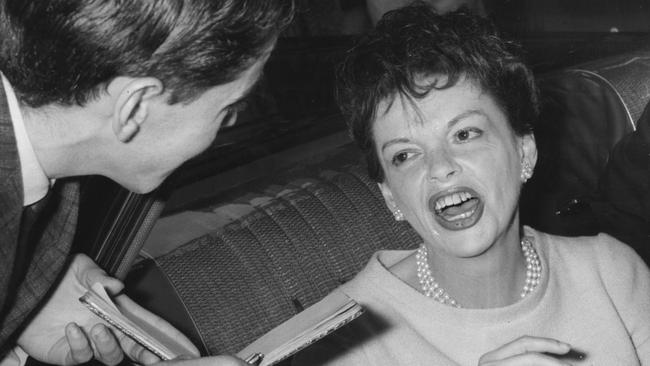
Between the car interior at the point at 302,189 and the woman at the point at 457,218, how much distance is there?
0.21 m

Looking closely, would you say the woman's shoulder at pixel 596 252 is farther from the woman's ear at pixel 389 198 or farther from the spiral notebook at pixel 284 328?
the spiral notebook at pixel 284 328

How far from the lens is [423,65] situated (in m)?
1.55

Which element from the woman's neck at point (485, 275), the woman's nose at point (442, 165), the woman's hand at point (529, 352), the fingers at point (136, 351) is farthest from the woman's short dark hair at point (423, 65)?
the fingers at point (136, 351)

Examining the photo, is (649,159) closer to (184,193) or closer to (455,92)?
(455,92)

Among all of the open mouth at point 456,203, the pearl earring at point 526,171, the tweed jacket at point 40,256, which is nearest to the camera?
the tweed jacket at point 40,256

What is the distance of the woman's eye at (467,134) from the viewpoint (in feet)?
5.03

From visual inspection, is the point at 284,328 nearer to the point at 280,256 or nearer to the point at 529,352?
the point at 529,352

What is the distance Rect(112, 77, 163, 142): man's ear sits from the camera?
1080 millimetres

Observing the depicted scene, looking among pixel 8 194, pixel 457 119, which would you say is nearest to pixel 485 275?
pixel 457 119

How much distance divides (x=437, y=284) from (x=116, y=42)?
928 millimetres

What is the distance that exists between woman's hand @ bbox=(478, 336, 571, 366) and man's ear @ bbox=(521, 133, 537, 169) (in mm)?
515

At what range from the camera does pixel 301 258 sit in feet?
5.87

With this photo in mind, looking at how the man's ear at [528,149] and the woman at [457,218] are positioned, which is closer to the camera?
the woman at [457,218]

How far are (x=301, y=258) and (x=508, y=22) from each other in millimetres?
1700
